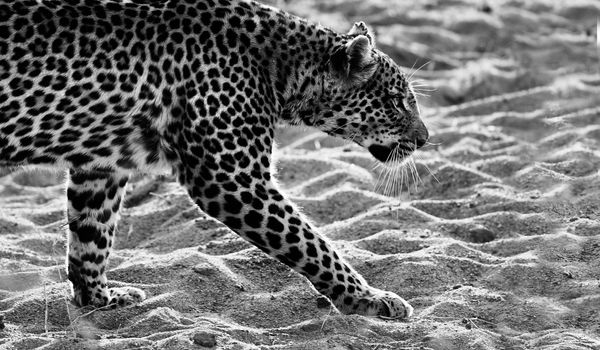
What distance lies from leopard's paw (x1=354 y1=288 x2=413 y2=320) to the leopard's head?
121 centimetres

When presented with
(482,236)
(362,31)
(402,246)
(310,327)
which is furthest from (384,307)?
(362,31)

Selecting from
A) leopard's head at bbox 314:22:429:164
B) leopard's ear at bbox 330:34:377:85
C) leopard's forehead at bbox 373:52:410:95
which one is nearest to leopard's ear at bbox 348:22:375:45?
leopard's head at bbox 314:22:429:164

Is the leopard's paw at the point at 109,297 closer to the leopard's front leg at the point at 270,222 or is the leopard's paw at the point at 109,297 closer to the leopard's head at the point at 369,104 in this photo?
the leopard's front leg at the point at 270,222

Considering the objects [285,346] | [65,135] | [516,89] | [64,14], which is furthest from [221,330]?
[516,89]

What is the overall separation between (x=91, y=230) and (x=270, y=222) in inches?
53.0

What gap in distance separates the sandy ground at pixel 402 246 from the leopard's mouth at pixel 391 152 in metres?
0.64

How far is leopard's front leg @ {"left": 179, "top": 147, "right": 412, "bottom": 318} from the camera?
7.05m

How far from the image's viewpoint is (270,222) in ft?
23.1

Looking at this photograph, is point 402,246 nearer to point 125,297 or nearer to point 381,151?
point 381,151

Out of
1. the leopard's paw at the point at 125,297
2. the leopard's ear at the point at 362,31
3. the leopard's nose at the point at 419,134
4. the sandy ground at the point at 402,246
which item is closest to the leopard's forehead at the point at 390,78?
the leopard's nose at the point at 419,134

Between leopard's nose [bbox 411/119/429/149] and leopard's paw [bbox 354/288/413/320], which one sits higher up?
leopard's nose [bbox 411/119/429/149]

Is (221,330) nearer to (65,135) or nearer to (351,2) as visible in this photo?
(65,135)

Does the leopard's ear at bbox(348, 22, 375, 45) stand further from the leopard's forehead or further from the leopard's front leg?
the leopard's front leg

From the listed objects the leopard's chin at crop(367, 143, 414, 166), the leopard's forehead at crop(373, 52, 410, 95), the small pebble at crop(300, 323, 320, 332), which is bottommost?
the small pebble at crop(300, 323, 320, 332)
